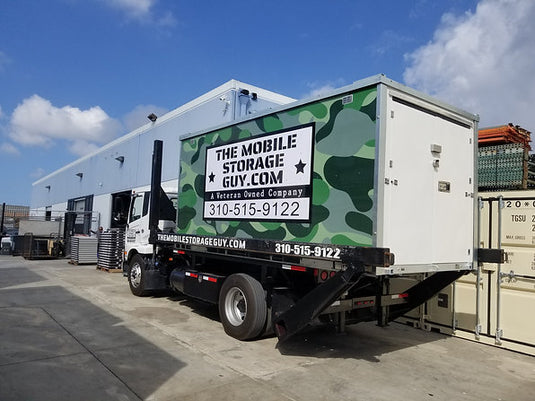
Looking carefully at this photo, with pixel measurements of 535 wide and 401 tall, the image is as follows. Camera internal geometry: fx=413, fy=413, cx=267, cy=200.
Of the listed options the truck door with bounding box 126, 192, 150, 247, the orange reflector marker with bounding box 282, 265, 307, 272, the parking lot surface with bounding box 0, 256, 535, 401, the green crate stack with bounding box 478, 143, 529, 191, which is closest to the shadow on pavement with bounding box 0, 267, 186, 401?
the parking lot surface with bounding box 0, 256, 535, 401

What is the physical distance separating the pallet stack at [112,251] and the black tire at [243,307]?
9.91 metres

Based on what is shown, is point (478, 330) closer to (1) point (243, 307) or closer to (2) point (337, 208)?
(2) point (337, 208)

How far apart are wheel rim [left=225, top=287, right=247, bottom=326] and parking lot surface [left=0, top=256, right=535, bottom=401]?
0.37 metres

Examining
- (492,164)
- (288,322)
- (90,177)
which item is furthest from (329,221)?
(90,177)

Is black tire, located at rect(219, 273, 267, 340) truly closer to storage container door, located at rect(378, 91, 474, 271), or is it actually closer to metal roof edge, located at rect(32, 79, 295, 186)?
storage container door, located at rect(378, 91, 474, 271)

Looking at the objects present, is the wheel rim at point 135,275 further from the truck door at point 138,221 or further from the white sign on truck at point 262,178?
the white sign on truck at point 262,178

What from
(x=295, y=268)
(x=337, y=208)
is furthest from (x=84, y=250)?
(x=337, y=208)

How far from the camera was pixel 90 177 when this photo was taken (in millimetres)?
29266

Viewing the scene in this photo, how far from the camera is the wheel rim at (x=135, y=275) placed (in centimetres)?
1014

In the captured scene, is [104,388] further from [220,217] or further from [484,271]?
[484,271]

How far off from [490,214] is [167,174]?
12480 mm

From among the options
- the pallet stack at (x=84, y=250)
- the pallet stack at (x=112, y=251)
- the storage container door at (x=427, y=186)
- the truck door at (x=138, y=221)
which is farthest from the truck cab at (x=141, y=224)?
the pallet stack at (x=84, y=250)

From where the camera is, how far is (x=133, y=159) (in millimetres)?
21516

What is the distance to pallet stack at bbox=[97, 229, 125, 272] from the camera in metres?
15.7
